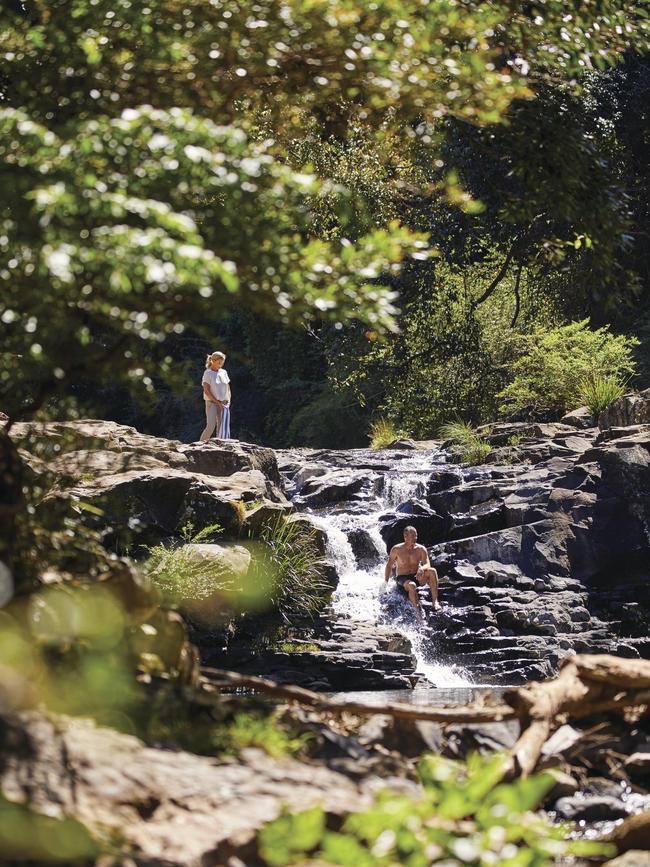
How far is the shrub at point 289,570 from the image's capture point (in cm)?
1509

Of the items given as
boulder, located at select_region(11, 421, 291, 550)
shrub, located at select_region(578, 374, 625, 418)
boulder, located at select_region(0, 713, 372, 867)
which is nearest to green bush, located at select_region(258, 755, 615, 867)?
boulder, located at select_region(0, 713, 372, 867)

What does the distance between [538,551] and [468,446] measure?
5605 millimetres

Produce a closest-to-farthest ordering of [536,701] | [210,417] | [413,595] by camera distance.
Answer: [536,701]
[413,595]
[210,417]

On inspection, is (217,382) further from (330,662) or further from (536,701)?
(536,701)

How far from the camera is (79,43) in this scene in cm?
573

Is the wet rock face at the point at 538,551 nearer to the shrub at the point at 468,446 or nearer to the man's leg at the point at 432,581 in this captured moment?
the man's leg at the point at 432,581

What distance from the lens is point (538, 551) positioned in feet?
59.3

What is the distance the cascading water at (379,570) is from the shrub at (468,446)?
2.18ft

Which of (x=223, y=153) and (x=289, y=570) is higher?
(x=223, y=153)

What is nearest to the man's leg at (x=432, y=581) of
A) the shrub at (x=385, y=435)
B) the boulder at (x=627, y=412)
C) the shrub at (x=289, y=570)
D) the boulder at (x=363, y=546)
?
the shrub at (x=289, y=570)

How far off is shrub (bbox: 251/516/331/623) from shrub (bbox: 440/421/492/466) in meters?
7.34

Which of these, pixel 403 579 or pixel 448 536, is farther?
pixel 448 536

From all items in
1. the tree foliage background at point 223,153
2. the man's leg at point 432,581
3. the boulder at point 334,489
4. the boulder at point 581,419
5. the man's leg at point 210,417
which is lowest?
the boulder at point 334,489

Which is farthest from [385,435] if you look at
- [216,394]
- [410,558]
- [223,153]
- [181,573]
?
[223,153]
